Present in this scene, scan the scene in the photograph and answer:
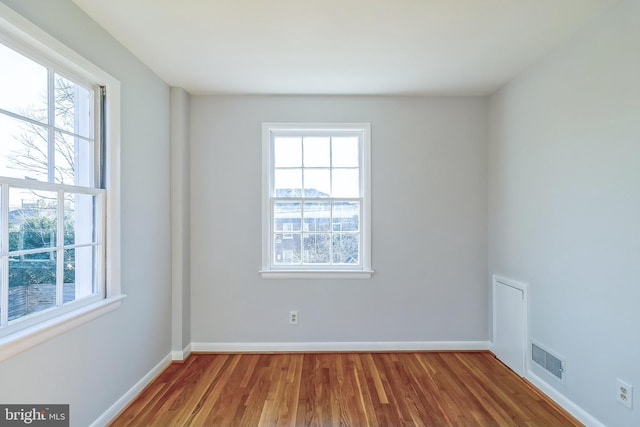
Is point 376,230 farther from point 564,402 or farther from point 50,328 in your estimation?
point 50,328

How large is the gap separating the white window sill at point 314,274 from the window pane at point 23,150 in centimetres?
192

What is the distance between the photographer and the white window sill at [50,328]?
1406 mm

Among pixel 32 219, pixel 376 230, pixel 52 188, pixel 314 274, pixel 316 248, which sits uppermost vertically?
pixel 52 188

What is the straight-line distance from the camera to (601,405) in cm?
192

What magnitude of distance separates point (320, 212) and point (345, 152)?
0.67 m

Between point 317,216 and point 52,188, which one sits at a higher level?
point 52,188

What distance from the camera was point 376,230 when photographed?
317 cm

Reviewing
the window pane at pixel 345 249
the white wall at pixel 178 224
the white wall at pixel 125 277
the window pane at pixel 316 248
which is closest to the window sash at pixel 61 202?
the white wall at pixel 125 277

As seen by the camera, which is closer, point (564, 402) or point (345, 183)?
point (564, 402)

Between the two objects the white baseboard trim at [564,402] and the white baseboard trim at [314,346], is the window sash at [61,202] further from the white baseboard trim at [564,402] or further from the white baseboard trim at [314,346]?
the white baseboard trim at [564,402]

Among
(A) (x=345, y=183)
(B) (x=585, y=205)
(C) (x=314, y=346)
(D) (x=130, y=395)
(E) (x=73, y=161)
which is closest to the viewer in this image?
(E) (x=73, y=161)

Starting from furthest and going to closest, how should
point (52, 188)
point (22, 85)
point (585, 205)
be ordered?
1. point (585, 205)
2. point (52, 188)
3. point (22, 85)

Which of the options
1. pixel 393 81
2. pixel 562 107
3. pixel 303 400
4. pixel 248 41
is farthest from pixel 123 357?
pixel 562 107

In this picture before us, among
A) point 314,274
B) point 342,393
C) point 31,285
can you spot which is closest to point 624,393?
point 342,393
